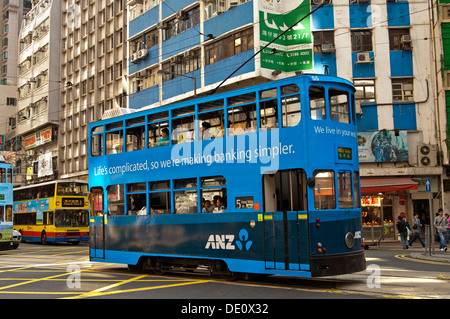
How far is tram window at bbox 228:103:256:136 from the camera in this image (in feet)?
35.8

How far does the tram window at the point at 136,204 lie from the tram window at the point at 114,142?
132 cm

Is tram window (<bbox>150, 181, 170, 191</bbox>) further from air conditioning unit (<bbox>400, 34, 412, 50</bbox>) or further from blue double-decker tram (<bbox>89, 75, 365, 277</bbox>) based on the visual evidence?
air conditioning unit (<bbox>400, 34, 412, 50</bbox>)

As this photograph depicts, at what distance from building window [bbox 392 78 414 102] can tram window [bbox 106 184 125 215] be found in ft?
59.4

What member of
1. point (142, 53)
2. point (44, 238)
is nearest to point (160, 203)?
point (44, 238)

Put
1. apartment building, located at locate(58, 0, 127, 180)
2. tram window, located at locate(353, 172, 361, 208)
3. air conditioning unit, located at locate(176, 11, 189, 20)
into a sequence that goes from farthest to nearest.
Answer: apartment building, located at locate(58, 0, 127, 180) < air conditioning unit, located at locate(176, 11, 189, 20) < tram window, located at locate(353, 172, 361, 208)

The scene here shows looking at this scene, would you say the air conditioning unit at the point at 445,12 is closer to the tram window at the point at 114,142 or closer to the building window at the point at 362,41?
the building window at the point at 362,41

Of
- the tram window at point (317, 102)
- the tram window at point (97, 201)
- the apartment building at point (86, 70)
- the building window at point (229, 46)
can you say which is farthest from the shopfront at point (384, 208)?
the apartment building at point (86, 70)

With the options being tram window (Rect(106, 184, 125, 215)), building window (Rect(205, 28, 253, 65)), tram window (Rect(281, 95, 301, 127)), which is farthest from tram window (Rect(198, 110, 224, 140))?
building window (Rect(205, 28, 253, 65))

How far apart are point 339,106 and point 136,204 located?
5.66 meters

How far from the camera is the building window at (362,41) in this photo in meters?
27.7

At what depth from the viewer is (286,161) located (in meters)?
10.2

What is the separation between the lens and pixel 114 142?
45.8 feet

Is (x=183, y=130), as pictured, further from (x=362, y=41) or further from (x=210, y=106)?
(x=362, y=41)
